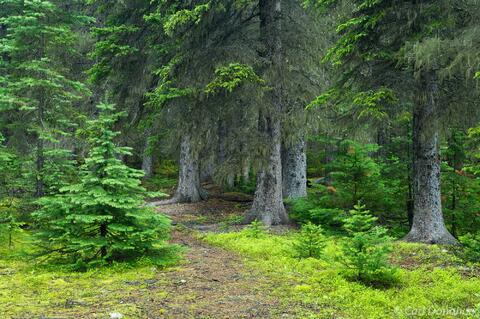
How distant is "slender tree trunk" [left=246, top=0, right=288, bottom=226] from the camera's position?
13.0 metres

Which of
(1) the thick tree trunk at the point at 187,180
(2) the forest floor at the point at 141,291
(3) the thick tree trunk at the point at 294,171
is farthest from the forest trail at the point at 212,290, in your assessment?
(1) the thick tree trunk at the point at 187,180

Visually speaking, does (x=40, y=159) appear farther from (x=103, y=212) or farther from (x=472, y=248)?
(x=472, y=248)

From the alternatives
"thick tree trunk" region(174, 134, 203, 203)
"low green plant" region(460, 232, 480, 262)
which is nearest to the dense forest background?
"low green plant" region(460, 232, 480, 262)

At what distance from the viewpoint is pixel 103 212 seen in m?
7.50

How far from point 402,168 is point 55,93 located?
1087 centimetres

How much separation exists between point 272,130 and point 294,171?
4697 mm

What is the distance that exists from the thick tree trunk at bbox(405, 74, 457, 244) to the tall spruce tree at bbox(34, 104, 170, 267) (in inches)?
245

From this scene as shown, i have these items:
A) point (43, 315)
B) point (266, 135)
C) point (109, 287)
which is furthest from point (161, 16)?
point (43, 315)

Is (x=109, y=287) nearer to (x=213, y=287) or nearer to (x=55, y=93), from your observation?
(x=213, y=287)

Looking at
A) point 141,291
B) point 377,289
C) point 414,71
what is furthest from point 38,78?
point 377,289

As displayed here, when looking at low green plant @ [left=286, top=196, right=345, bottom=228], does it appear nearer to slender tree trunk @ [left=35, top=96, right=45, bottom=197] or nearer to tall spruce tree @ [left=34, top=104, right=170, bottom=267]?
tall spruce tree @ [left=34, top=104, right=170, bottom=267]

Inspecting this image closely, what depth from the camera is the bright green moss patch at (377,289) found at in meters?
5.58

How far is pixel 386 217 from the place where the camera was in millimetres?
13828

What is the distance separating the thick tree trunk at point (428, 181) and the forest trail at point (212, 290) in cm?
463
